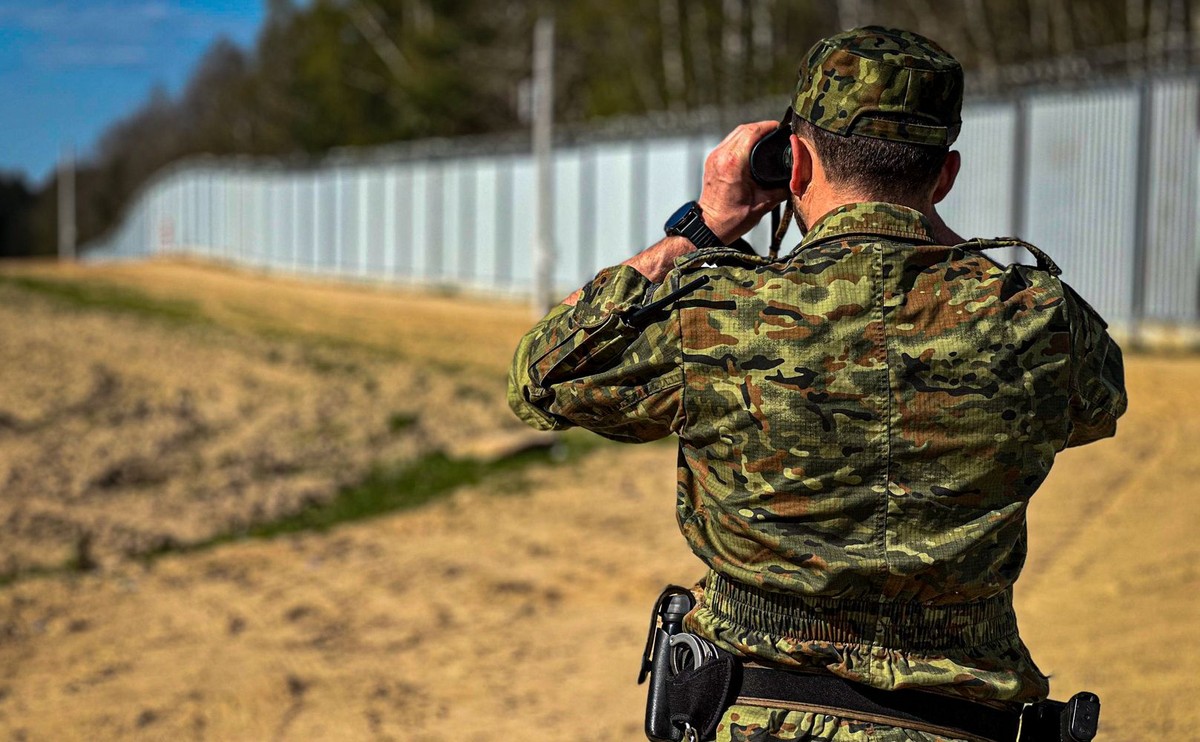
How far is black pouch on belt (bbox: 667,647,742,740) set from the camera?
2.10 metres

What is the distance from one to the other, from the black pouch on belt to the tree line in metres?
13.2

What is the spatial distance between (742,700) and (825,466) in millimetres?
384

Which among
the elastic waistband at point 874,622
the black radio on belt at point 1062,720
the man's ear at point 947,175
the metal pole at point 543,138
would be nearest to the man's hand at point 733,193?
the man's ear at point 947,175

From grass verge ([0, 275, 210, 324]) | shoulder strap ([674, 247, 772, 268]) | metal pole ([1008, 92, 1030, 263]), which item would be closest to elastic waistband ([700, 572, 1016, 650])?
shoulder strap ([674, 247, 772, 268])

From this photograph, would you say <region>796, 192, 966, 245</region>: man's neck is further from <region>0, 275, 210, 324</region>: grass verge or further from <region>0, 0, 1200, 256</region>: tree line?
<region>0, 275, 210, 324</region>: grass verge

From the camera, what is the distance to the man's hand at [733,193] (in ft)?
7.22

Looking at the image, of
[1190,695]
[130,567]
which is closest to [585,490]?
[130,567]

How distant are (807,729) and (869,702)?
0.10 metres

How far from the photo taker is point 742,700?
211 centimetres

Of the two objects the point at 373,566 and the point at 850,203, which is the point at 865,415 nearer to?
the point at 850,203

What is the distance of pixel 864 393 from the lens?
78.0 inches

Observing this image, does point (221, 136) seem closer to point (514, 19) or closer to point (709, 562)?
point (514, 19)

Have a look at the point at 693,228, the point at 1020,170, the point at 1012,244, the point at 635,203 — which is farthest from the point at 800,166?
the point at 635,203

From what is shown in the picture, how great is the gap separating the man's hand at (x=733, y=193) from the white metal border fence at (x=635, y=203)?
12.6 metres
